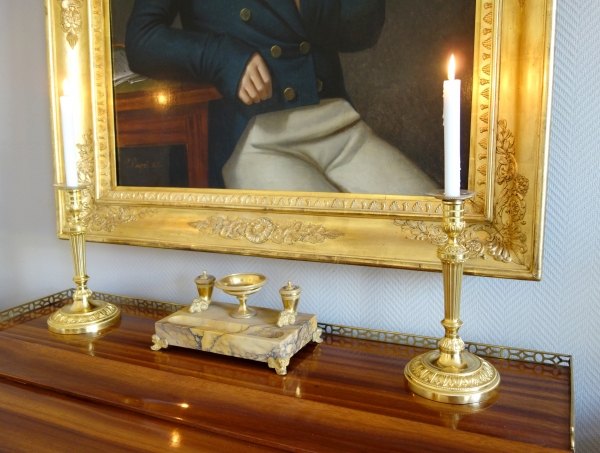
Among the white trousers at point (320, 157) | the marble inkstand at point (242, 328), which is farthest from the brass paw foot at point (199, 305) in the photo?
the white trousers at point (320, 157)

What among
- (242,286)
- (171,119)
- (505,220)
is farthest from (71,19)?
(505,220)

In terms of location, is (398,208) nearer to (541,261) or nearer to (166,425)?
(541,261)

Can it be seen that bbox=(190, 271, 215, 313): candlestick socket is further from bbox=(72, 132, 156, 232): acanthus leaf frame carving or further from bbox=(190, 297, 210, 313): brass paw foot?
bbox=(72, 132, 156, 232): acanthus leaf frame carving

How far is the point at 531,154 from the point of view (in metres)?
0.77

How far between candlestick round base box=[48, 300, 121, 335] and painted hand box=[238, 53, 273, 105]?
1.65ft

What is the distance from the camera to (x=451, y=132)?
26.1 inches

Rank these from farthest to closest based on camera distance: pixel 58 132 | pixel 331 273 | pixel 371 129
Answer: pixel 58 132 → pixel 331 273 → pixel 371 129

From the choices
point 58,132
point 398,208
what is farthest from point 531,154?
point 58,132

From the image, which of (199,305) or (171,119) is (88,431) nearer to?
(199,305)

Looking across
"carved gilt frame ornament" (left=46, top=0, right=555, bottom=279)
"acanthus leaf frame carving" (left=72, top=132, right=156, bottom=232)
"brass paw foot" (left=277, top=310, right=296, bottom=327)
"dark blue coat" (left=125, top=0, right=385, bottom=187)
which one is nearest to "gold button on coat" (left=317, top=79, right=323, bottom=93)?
"dark blue coat" (left=125, top=0, right=385, bottom=187)

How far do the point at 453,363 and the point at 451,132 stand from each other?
12.7 inches

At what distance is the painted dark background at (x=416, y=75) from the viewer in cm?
81

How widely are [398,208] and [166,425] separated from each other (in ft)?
1.61

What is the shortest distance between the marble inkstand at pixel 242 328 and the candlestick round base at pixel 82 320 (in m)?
0.17
